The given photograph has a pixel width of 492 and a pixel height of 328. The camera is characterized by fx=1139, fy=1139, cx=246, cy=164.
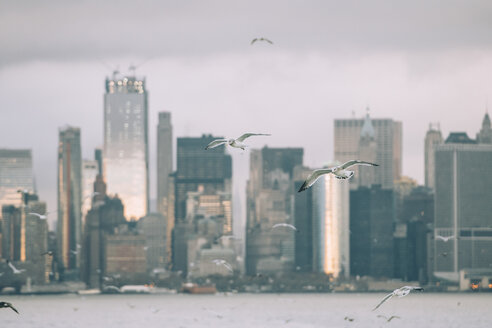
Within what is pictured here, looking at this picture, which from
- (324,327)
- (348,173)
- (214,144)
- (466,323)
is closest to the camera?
(348,173)

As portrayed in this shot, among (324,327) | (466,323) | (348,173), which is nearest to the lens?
(348,173)

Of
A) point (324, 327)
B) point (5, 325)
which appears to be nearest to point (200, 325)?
point (324, 327)

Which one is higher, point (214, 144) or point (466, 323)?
point (214, 144)

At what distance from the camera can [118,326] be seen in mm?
172500

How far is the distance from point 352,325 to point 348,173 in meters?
129

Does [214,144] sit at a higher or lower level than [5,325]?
higher

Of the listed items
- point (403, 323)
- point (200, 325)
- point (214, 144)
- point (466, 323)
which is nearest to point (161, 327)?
point (200, 325)

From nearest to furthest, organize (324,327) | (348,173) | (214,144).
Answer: (348,173) → (214,144) → (324,327)

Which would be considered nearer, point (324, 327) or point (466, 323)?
point (324, 327)

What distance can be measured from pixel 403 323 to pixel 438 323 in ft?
30.7

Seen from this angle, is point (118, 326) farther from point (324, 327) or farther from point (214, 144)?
point (214, 144)

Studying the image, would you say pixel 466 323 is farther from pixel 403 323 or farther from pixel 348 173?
pixel 348 173

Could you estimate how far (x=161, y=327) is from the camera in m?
169

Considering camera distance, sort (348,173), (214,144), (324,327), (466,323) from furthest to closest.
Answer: (466,323) < (324,327) < (214,144) < (348,173)
